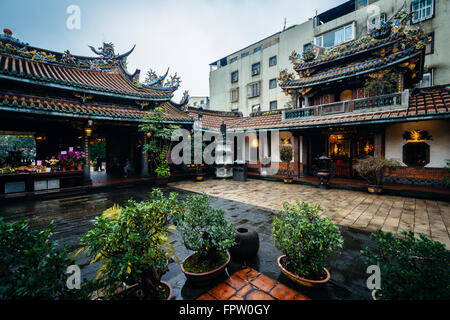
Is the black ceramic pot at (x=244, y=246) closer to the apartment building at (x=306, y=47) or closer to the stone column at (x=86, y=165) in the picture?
the stone column at (x=86, y=165)

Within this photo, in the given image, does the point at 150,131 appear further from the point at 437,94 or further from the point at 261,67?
the point at 261,67

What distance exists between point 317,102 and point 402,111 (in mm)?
4886

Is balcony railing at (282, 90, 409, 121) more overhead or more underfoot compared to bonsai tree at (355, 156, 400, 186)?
more overhead

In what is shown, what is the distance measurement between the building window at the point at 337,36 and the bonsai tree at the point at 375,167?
15336mm

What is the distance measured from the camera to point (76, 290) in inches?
66.2

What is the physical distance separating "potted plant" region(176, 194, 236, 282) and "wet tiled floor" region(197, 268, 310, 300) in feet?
0.64

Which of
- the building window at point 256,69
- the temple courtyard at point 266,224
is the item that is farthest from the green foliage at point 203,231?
the building window at point 256,69

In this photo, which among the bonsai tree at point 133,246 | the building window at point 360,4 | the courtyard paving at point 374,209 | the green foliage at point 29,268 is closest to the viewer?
the green foliage at point 29,268

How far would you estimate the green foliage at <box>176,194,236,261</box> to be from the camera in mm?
2605

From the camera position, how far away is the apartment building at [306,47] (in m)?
13.4

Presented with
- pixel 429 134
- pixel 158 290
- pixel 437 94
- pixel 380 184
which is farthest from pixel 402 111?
pixel 158 290

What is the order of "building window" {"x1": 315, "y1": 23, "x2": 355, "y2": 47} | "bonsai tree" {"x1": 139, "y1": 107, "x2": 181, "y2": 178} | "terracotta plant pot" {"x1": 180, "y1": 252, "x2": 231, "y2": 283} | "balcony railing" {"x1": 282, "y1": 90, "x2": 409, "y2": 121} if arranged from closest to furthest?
"terracotta plant pot" {"x1": 180, "y1": 252, "x2": 231, "y2": 283} < "balcony railing" {"x1": 282, "y1": 90, "x2": 409, "y2": 121} < "bonsai tree" {"x1": 139, "y1": 107, "x2": 181, "y2": 178} < "building window" {"x1": 315, "y1": 23, "x2": 355, "y2": 47}

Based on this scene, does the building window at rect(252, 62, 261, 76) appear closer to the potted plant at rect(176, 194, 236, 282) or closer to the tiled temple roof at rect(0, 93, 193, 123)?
the tiled temple roof at rect(0, 93, 193, 123)

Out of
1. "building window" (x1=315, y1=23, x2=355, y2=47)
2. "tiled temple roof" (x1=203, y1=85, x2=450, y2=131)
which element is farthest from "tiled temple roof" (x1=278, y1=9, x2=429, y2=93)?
"building window" (x1=315, y1=23, x2=355, y2=47)
